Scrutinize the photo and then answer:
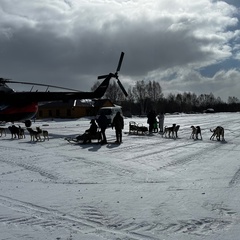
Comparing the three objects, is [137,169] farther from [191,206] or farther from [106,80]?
[106,80]

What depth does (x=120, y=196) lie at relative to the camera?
7.62 meters

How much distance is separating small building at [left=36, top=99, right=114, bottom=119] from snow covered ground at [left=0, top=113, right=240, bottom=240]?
5458 centimetres

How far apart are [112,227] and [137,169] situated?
5047mm

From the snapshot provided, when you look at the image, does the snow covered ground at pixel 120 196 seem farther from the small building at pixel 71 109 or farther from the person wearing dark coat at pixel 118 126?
the small building at pixel 71 109

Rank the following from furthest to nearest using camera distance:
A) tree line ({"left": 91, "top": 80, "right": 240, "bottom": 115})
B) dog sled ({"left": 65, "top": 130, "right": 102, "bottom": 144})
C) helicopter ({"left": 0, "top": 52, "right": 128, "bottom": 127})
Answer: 1. tree line ({"left": 91, "top": 80, "right": 240, "bottom": 115})
2. helicopter ({"left": 0, "top": 52, "right": 128, "bottom": 127})
3. dog sled ({"left": 65, "top": 130, "right": 102, "bottom": 144})

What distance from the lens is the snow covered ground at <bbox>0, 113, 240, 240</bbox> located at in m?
5.52

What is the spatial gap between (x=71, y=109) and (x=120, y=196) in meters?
60.8

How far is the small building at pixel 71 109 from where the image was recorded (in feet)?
223

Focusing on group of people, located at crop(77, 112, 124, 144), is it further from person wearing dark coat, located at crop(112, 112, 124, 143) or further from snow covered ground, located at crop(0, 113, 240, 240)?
snow covered ground, located at crop(0, 113, 240, 240)

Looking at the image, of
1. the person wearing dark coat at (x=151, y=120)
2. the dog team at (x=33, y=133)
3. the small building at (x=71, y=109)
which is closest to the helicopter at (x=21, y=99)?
the person wearing dark coat at (x=151, y=120)

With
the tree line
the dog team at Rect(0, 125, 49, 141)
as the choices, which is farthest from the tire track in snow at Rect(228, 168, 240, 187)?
the tree line

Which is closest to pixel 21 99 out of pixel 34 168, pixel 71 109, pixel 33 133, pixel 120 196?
pixel 33 133

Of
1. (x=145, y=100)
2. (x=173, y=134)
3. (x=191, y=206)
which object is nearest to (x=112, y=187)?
(x=191, y=206)

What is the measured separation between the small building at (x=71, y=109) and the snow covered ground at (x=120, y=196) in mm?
54579
